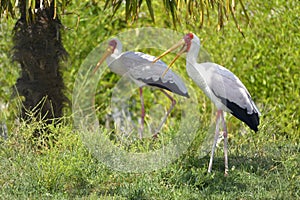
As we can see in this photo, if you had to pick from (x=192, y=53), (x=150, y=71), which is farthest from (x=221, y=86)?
(x=150, y=71)

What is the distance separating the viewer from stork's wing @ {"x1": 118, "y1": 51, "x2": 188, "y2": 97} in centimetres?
638

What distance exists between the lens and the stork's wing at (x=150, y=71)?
6.38 m

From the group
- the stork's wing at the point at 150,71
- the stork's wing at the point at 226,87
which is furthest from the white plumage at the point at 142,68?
the stork's wing at the point at 226,87

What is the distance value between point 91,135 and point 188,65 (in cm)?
104

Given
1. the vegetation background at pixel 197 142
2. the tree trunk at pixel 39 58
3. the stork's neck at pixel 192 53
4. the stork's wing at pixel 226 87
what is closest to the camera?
the vegetation background at pixel 197 142

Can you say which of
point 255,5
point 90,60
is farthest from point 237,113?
point 255,5

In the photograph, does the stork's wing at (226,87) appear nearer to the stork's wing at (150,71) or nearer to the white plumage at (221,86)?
the white plumage at (221,86)

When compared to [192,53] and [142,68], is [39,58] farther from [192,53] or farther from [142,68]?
[192,53]

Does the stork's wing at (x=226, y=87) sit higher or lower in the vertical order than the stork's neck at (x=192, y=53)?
→ lower

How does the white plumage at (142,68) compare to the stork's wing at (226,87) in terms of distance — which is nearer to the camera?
the stork's wing at (226,87)

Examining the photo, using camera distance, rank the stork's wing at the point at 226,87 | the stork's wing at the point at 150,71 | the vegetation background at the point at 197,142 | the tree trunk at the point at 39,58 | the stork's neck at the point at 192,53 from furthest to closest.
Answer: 1. the tree trunk at the point at 39,58
2. the stork's wing at the point at 150,71
3. the stork's neck at the point at 192,53
4. the stork's wing at the point at 226,87
5. the vegetation background at the point at 197,142

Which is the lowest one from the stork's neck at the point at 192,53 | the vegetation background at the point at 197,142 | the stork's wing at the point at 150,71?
the vegetation background at the point at 197,142

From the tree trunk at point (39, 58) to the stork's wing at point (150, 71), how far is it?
874mm

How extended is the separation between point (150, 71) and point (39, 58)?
49.3 inches
